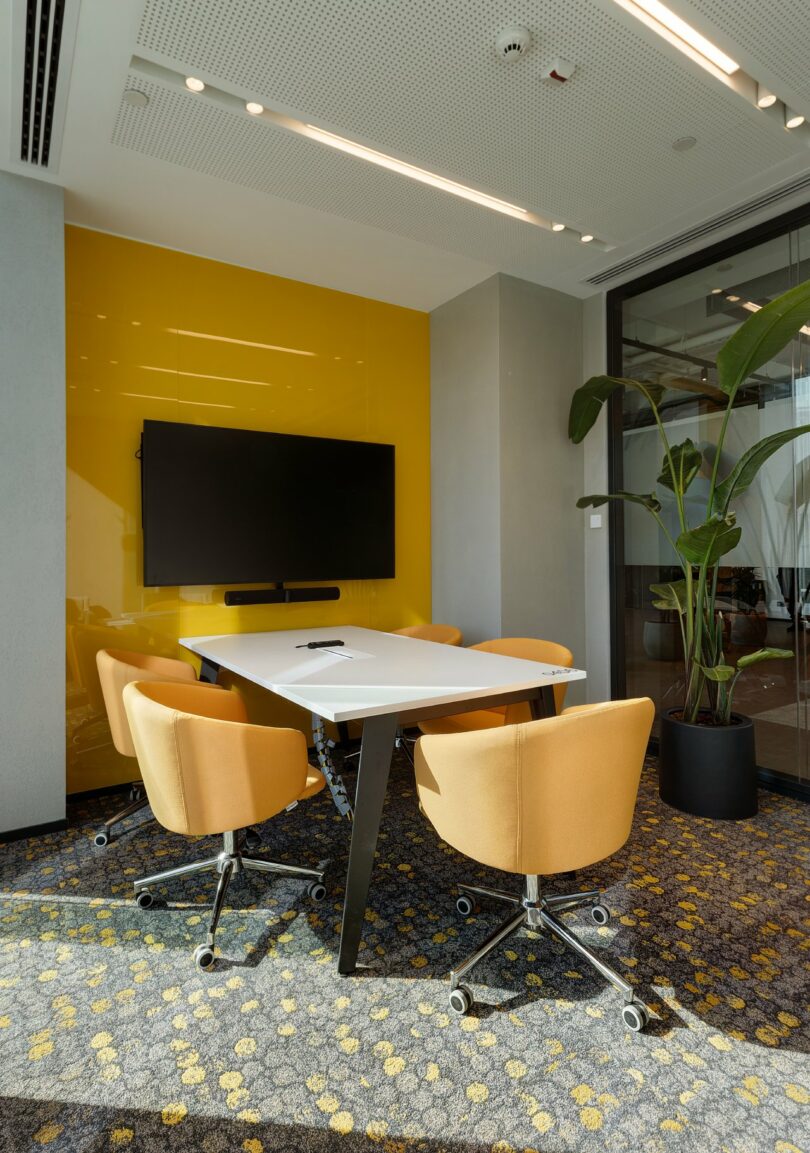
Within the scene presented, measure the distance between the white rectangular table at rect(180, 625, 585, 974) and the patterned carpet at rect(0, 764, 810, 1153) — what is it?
312mm

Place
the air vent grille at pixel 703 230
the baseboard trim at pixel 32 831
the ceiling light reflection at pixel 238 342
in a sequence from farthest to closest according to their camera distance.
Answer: the ceiling light reflection at pixel 238 342
the air vent grille at pixel 703 230
the baseboard trim at pixel 32 831

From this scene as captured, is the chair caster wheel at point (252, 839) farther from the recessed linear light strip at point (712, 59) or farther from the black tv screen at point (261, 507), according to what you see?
the recessed linear light strip at point (712, 59)

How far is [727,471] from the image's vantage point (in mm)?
3885

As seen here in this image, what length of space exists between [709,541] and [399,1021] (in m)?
2.52

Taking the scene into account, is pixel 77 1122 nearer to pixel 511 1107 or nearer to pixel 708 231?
pixel 511 1107

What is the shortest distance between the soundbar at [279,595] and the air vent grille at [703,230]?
2.88 meters

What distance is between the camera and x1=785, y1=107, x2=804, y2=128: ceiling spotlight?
9.23ft

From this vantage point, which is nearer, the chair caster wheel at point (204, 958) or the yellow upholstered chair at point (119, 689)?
the chair caster wheel at point (204, 958)

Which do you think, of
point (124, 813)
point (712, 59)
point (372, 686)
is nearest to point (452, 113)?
point (712, 59)

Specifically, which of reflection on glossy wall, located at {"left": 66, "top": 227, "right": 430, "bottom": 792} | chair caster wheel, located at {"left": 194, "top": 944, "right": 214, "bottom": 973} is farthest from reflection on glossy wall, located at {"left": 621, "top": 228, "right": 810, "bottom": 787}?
chair caster wheel, located at {"left": 194, "top": 944, "right": 214, "bottom": 973}

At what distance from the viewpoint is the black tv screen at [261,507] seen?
3754 mm

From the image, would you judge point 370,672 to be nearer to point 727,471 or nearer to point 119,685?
point 119,685

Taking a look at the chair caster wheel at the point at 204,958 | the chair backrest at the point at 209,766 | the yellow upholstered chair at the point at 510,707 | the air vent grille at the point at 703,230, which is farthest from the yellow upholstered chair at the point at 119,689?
the air vent grille at the point at 703,230

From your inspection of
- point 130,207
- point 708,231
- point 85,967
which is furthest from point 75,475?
point 708,231
